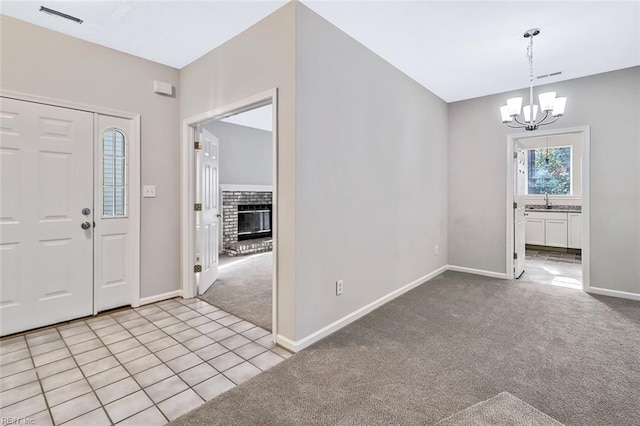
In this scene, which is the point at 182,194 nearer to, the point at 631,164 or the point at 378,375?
the point at 378,375

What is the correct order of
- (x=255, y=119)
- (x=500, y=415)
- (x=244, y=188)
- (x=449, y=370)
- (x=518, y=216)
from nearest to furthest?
(x=500, y=415), (x=449, y=370), (x=518, y=216), (x=255, y=119), (x=244, y=188)

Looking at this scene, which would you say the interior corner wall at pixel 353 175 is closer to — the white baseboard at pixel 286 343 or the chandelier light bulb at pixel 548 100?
the white baseboard at pixel 286 343

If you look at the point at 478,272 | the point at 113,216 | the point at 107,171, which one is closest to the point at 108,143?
the point at 107,171

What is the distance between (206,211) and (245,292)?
44.1 inches

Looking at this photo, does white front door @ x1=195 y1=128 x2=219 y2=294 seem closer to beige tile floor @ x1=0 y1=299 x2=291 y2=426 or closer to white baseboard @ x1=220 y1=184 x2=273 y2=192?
beige tile floor @ x1=0 y1=299 x2=291 y2=426

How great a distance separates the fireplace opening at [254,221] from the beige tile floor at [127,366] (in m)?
3.67

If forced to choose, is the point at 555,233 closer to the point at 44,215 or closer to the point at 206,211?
the point at 206,211

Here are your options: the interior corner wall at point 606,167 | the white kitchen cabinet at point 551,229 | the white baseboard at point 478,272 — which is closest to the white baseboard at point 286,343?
the white baseboard at point 478,272

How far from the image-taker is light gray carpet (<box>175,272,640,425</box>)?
5.40 ft

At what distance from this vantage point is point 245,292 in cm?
371

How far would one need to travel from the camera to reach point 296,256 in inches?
89.8

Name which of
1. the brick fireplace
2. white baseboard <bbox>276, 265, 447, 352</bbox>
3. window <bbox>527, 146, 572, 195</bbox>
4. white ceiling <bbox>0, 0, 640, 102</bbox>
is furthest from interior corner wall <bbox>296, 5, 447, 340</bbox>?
window <bbox>527, 146, 572, 195</bbox>

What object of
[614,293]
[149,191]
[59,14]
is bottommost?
[614,293]

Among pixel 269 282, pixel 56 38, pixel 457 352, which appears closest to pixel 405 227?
pixel 457 352
